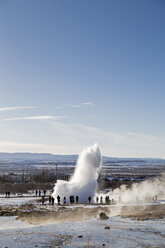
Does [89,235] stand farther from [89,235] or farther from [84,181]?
[84,181]

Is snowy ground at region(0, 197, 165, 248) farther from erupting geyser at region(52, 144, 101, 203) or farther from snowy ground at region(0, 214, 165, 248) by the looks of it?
erupting geyser at region(52, 144, 101, 203)

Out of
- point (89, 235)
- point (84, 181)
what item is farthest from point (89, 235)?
point (84, 181)

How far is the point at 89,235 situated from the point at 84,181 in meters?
19.5

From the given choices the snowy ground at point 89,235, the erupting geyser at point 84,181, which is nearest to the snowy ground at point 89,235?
the snowy ground at point 89,235

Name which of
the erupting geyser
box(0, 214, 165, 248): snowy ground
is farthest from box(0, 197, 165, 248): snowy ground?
the erupting geyser

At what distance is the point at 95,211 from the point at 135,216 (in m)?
3.67

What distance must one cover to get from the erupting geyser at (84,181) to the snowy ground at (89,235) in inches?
571

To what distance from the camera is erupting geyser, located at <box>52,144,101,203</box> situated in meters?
35.3

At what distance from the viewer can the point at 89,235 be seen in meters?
16.4

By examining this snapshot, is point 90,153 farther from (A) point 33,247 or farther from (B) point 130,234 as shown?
(A) point 33,247

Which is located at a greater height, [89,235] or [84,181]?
[84,181]

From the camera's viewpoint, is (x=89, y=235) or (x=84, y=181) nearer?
(x=89, y=235)

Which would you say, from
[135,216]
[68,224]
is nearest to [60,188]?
[135,216]

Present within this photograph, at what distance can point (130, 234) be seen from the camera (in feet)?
55.3
